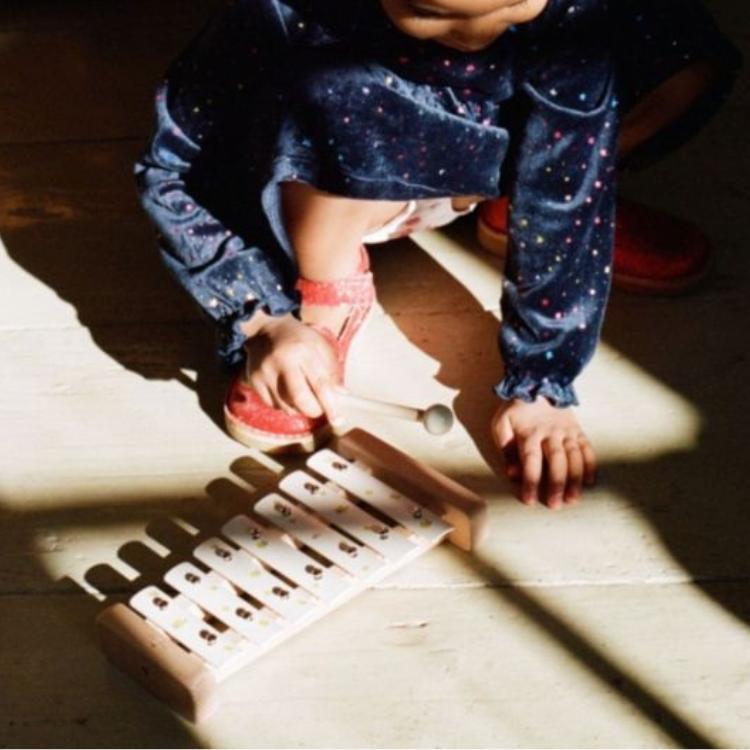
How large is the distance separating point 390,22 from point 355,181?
0.13 meters

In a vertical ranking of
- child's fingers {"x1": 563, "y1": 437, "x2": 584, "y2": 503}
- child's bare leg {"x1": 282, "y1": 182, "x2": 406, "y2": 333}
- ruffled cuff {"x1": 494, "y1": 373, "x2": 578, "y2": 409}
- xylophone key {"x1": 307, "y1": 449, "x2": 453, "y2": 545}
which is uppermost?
child's bare leg {"x1": 282, "y1": 182, "x2": 406, "y2": 333}

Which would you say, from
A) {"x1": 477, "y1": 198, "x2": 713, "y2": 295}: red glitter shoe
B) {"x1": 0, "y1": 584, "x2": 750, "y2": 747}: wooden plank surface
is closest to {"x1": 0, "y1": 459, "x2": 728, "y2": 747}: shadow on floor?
{"x1": 0, "y1": 584, "x2": 750, "y2": 747}: wooden plank surface

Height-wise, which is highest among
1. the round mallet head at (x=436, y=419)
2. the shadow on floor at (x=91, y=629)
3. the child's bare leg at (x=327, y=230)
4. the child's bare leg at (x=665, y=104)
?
the child's bare leg at (x=665, y=104)

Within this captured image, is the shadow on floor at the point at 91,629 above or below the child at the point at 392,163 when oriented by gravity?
below

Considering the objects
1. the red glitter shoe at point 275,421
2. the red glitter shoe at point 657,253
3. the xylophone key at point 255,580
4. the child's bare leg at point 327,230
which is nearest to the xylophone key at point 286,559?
the xylophone key at point 255,580

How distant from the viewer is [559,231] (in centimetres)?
120

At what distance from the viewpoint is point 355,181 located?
3.87ft

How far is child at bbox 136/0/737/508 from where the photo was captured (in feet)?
3.76

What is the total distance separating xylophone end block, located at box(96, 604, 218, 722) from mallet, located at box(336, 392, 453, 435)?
0.26 metres

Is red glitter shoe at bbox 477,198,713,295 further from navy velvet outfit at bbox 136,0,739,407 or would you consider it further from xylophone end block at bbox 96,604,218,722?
xylophone end block at bbox 96,604,218,722

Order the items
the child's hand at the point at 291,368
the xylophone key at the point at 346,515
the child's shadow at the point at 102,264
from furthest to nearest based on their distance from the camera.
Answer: the child's shadow at the point at 102,264 < the child's hand at the point at 291,368 < the xylophone key at the point at 346,515

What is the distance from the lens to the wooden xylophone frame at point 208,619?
1.02 m

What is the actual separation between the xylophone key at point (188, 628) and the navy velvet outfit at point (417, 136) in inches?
10.9

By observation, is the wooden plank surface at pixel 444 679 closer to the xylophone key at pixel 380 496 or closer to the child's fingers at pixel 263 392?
the xylophone key at pixel 380 496
